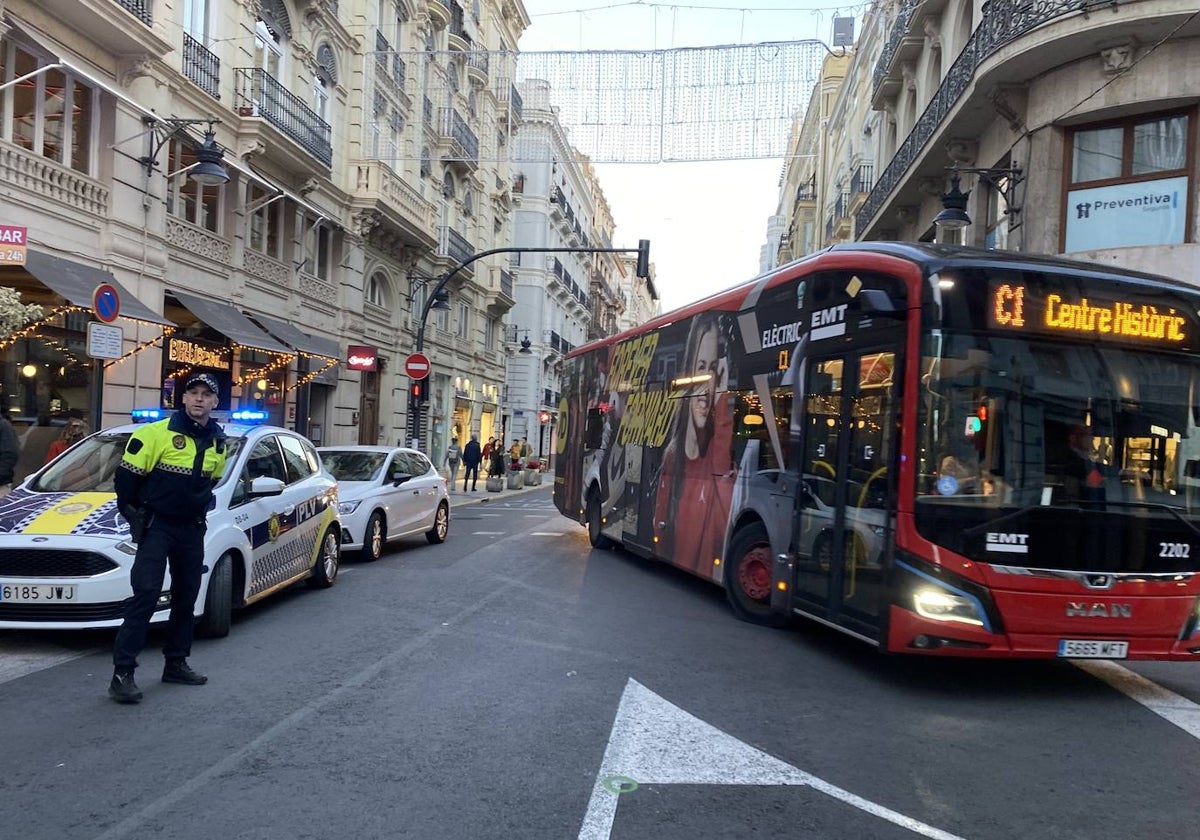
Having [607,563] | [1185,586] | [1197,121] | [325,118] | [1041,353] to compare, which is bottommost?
[607,563]

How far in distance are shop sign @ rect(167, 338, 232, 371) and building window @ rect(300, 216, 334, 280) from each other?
12.7 ft

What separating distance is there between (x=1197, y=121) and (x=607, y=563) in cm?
1054

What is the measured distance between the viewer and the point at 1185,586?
242 inches

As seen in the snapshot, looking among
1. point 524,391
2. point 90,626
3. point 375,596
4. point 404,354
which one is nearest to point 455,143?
point 404,354

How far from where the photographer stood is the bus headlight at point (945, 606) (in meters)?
5.93

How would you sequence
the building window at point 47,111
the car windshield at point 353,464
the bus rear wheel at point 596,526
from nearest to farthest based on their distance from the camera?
the car windshield at point 353,464, the building window at point 47,111, the bus rear wheel at point 596,526

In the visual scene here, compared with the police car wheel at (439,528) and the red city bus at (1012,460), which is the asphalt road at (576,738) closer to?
the red city bus at (1012,460)

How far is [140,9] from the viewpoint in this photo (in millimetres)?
14969

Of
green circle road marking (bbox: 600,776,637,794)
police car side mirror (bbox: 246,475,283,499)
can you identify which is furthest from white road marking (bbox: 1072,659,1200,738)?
police car side mirror (bbox: 246,475,283,499)

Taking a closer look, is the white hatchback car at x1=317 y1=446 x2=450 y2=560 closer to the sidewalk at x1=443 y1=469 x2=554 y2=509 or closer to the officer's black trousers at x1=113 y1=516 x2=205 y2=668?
the officer's black trousers at x1=113 y1=516 x2=205 y2=668

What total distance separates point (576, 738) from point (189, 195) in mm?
16521

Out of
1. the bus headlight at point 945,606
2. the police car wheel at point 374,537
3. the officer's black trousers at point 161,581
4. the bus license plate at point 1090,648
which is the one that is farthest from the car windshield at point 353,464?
the bus license plate at point 1090,648

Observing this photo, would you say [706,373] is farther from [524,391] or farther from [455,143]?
[524,391]

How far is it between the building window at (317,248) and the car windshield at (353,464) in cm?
1095
